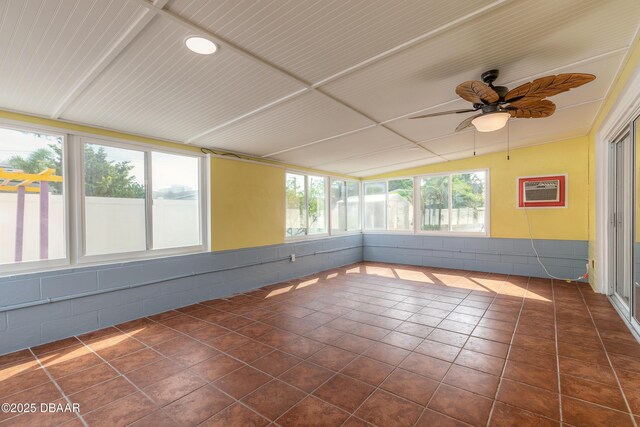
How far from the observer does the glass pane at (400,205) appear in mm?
7227

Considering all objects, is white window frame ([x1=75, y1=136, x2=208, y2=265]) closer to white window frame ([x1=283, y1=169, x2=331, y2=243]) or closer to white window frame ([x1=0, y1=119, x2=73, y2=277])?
white window frame ([x1=0, y1=119, x2=73, y2=277])

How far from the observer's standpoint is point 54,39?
181cm

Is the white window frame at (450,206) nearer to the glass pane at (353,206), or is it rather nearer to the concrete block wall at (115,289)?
the glass pane at (353,206)

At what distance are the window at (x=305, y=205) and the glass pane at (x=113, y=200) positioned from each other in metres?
2.72

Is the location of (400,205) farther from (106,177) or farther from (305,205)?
(106,177)

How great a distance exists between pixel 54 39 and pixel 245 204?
3.33 metres

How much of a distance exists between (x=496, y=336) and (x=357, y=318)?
1503 mm

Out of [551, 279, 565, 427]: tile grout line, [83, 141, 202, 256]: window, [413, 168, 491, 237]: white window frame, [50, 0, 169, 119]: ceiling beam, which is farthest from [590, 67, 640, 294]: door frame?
[83, 141, 202, 256]: window

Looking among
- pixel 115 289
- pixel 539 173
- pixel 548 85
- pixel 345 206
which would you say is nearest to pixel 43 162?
pixel 115 289

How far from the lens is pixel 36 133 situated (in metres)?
3.02

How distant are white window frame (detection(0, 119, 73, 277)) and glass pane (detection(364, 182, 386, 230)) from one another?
20.9ft

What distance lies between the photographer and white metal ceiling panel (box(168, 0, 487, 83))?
5.35ft

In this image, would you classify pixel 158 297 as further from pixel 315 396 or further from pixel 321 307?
pixel 315 396

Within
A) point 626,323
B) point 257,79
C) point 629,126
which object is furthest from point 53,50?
point 626,323
